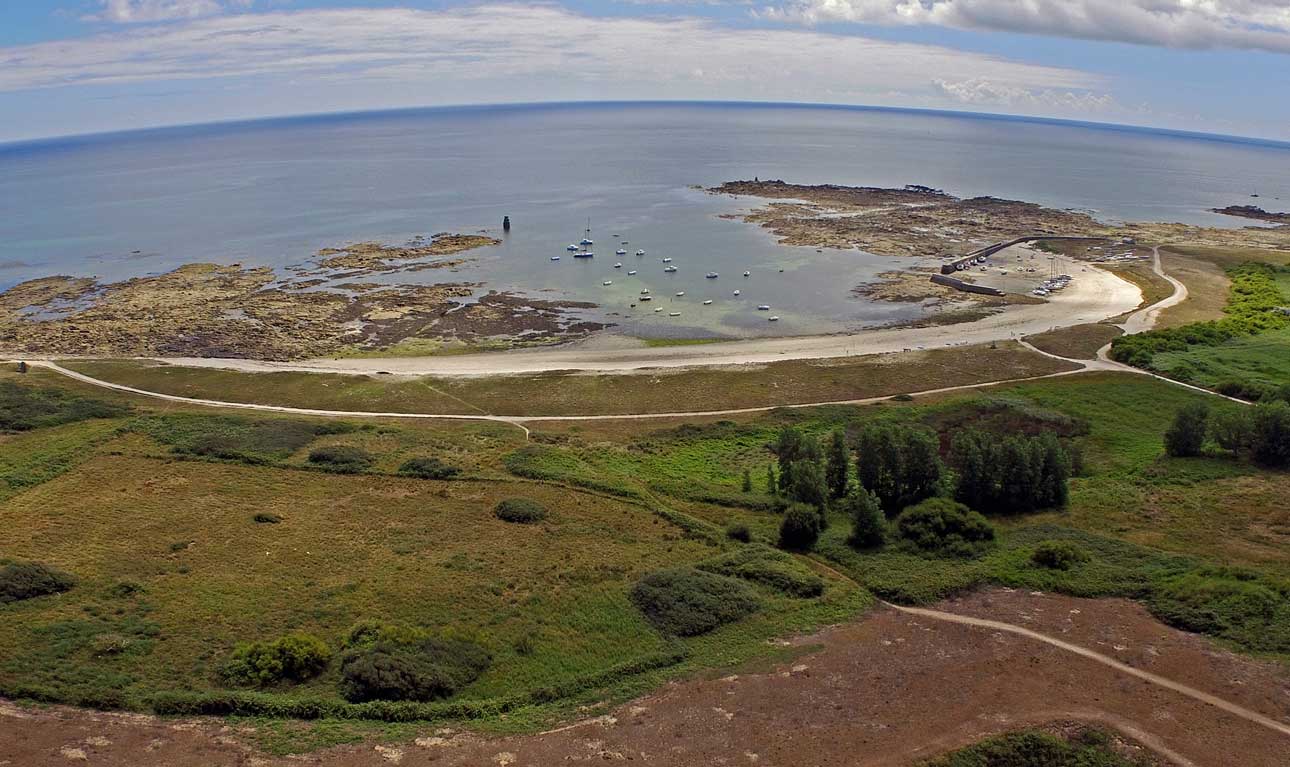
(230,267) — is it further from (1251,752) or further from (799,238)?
(1251,752)

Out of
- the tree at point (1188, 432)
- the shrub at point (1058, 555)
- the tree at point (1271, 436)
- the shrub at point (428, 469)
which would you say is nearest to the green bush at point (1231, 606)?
the shrub at point (1058, 555)

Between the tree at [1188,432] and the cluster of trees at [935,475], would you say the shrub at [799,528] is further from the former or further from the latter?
the tree at [1188,432]

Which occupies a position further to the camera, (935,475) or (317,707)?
(935,475)

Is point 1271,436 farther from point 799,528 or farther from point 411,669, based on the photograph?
point 411,669

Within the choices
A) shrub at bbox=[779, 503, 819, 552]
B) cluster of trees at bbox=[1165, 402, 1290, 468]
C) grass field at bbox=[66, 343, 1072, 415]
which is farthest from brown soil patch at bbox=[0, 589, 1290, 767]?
grass field at bbox=[66, 343, 1072, 415]

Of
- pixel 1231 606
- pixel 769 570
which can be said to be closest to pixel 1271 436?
pixel 1231 606

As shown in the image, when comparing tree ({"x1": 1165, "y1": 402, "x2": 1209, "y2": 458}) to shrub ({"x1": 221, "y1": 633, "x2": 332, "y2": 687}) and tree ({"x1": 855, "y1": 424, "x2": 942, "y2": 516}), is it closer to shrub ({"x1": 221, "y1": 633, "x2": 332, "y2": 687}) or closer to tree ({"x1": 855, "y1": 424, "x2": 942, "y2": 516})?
tree ({"x1": 855, "y1": 424, "x2": 942, "y2": 516})
